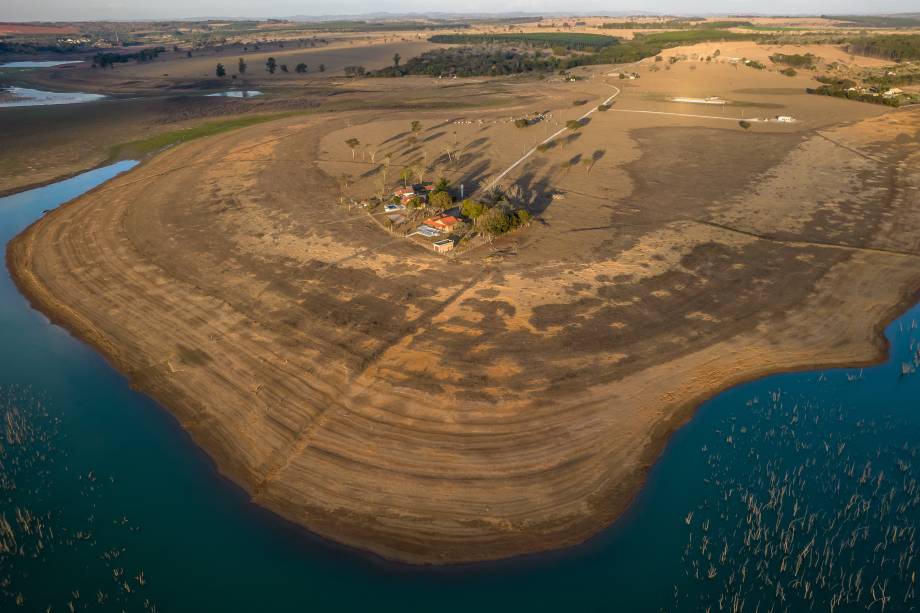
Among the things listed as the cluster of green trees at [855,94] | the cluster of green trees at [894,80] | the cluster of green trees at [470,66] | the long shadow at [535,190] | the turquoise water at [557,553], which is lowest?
the turquoise water at [557,553]

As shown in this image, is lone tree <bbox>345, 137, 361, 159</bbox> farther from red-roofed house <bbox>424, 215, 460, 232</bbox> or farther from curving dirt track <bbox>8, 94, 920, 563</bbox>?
red-roofed house <bbox>424, 215, 460, 232</bbox>

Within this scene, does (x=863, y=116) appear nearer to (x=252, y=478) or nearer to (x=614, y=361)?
(x=614, y=361)

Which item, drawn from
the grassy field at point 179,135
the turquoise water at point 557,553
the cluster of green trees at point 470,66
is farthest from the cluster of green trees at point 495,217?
the cluster of green trees at point 470,66

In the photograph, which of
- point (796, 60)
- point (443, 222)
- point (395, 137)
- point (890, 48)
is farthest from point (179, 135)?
point (890, 48)

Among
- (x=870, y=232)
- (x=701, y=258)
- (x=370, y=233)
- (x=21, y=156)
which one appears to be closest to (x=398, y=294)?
(x=370, y=233)

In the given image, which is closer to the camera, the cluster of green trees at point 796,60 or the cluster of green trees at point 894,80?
the cluster of green trees at point 894,80

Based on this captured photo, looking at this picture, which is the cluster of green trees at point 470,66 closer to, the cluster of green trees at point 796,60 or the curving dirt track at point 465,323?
the cluster of green trees at point 796,60

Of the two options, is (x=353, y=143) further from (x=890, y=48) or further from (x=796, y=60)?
Answer: (x=890, y=48)
